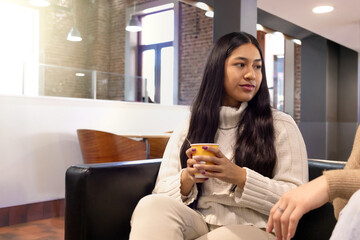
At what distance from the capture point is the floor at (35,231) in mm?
2834

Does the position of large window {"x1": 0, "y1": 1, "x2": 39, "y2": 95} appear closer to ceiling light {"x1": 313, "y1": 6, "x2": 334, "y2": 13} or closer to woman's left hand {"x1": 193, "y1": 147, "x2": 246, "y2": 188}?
ceiling light {"x1": 313, "y1": 6, "x2": 334, "y2": 13}

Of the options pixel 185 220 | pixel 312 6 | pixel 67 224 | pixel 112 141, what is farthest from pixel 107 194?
pixel 312 6

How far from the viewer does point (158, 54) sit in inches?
365

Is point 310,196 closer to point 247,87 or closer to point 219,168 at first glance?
point 219,168

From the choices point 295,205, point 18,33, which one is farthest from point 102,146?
point 18,33

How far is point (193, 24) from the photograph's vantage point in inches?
337

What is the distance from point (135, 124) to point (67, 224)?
317 cm

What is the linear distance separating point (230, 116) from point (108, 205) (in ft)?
1.89

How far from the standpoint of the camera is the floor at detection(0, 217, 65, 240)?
2834mm

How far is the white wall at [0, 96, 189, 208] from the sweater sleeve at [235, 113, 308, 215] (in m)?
2.54

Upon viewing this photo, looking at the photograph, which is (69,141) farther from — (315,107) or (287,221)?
(315,107)

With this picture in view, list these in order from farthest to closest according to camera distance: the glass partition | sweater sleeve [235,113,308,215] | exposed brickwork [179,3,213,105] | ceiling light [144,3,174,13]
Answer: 1. ceiling light [144,3,174,13]
2. exposed brickwork [179,3,213,105]
3. the glass partition
4. sweater sleeve [235,113,308,215]

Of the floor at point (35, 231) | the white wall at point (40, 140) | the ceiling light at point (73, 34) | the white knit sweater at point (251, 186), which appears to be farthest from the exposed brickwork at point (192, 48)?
the white knit sweater at point (251, 186)

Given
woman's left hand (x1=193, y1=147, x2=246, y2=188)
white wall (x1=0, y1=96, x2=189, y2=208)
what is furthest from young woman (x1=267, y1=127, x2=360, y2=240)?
white wall (x1=0, y1=96, x2=189, y2=208)
